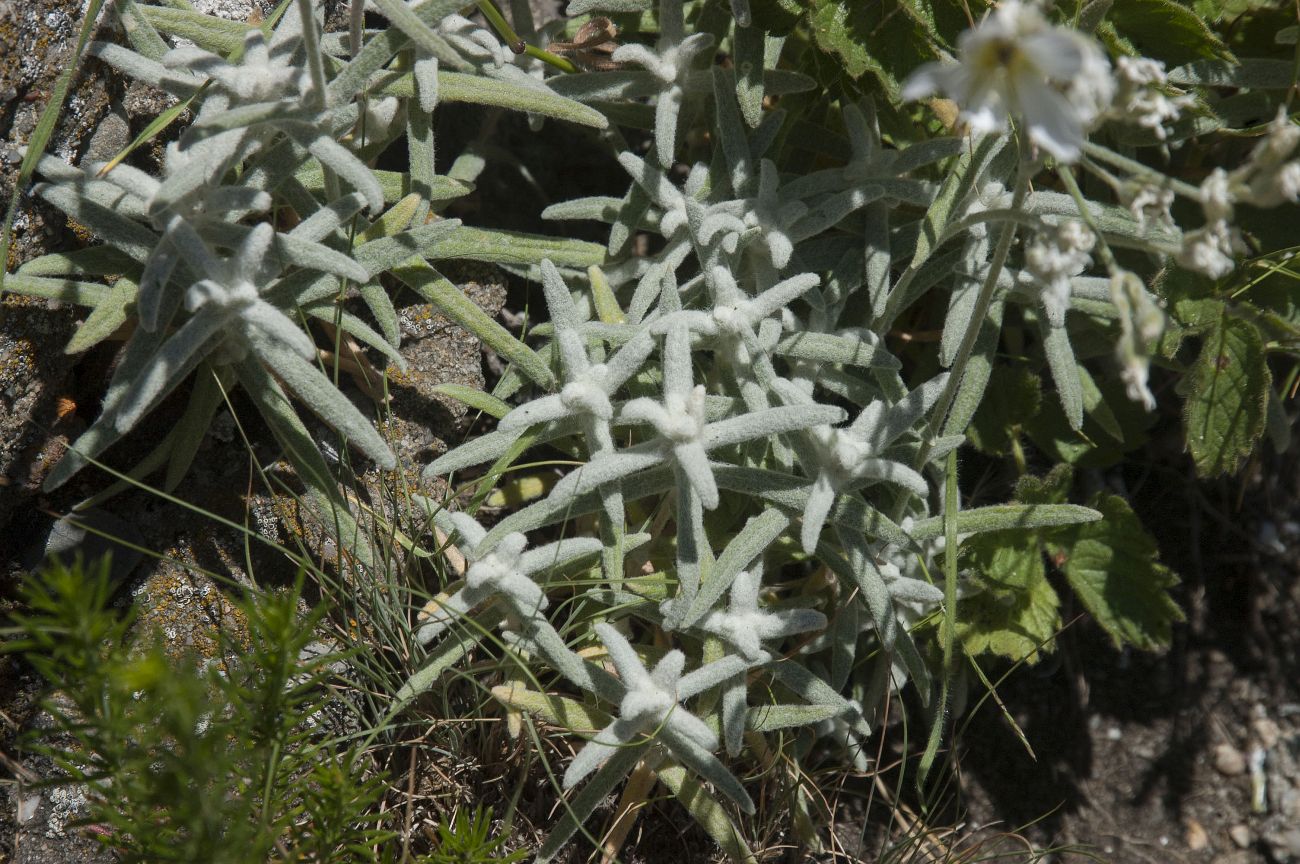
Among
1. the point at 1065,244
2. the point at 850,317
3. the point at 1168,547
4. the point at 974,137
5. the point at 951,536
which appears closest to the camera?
the point at 1065,244

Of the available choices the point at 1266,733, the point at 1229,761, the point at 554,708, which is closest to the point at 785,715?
the point at 554,708

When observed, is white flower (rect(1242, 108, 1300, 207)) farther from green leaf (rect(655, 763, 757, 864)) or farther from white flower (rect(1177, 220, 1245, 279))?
green leaf (rect(655, 763, 757, 864))

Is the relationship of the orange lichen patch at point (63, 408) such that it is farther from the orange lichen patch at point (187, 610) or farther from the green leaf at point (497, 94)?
the green leaf at point (497, 94)

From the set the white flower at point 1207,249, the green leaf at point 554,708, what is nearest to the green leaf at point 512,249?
the green leaf at point 554,708

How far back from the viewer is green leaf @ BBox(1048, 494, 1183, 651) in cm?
214

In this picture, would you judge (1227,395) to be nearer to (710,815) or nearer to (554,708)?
(710,815)

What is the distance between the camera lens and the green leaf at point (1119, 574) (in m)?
2.14

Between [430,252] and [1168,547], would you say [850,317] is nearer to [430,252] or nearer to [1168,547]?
[430,252]

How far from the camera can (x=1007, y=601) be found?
212cm

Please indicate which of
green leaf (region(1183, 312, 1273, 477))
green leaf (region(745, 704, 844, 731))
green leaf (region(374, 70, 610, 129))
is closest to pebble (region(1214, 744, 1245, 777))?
green leaf (region(1183, 312, 1273, 477))

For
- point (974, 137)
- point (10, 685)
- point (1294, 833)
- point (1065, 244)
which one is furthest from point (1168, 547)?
point (10, 685)

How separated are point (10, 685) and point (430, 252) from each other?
3.85 feet

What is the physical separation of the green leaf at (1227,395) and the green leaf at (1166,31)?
1.75 ft

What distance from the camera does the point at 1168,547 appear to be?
2754mm
